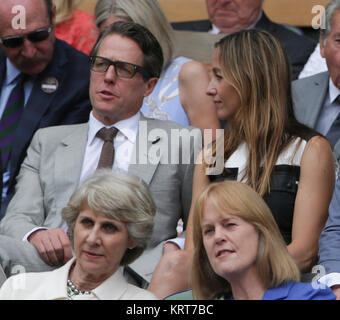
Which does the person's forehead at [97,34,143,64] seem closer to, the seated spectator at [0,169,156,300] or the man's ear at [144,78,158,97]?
the man's ear at [144,78,158,97]

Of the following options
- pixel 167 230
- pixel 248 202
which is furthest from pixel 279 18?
pixel 248 202

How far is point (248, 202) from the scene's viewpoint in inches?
111

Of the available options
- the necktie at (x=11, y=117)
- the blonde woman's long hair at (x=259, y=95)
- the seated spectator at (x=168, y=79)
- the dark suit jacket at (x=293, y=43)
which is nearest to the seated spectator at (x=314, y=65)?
the dark suit jacket at (x=293, y=43)

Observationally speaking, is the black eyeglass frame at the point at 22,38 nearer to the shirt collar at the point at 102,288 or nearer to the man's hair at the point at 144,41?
the man's hair at the point at 144,41

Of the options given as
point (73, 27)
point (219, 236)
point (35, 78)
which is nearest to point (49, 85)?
point (35, 78)

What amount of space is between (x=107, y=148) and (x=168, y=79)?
748 millimetres

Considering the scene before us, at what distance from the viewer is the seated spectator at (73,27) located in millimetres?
4680

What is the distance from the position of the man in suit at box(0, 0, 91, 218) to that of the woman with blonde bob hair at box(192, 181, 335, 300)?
4.47 feet

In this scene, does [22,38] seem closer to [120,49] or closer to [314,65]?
[120,49]

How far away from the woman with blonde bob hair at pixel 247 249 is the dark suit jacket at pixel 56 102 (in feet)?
4.42

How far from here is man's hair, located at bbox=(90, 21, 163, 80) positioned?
3.71m

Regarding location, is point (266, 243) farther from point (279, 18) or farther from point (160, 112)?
point (279, 18)

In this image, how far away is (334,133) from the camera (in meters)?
3.80

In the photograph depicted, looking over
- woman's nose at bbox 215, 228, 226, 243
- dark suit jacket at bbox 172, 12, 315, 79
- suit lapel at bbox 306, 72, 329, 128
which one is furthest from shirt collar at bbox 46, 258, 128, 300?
dark suit jacket at bbox 172, 12, 315, 79
